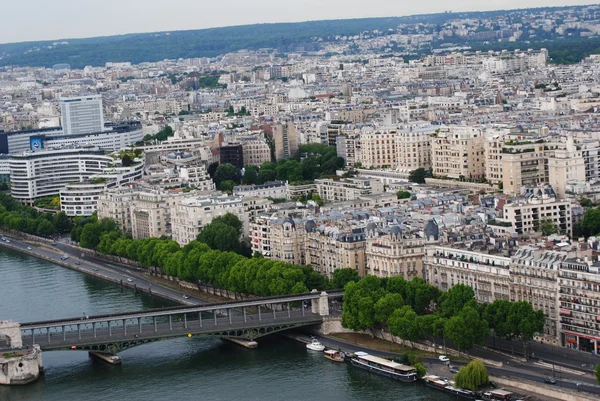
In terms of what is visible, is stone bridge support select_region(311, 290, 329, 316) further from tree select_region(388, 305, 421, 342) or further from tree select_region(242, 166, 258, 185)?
tree select_region(242, 166, 258, 185)

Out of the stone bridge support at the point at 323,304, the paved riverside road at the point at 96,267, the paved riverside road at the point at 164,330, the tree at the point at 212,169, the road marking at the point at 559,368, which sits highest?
the tree at the point at 212,169

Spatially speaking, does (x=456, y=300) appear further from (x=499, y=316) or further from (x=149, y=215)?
(x=149, y=215)

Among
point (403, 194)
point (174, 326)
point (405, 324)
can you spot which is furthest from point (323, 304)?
point (403, 194)

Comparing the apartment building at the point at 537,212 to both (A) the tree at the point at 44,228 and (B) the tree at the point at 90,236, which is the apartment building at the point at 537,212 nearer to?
(B) the tree at the point at 90,236

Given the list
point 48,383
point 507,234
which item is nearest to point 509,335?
point 507,234

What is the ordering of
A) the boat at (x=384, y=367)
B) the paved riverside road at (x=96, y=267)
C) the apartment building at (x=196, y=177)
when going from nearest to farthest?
the boat at (x=384, y=367) → the paved riverside road at (x=96, y=267) → the apartment building at (x=196, y=177)

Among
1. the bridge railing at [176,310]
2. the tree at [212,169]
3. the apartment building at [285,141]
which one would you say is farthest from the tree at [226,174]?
the bridge railing at [176,310]
